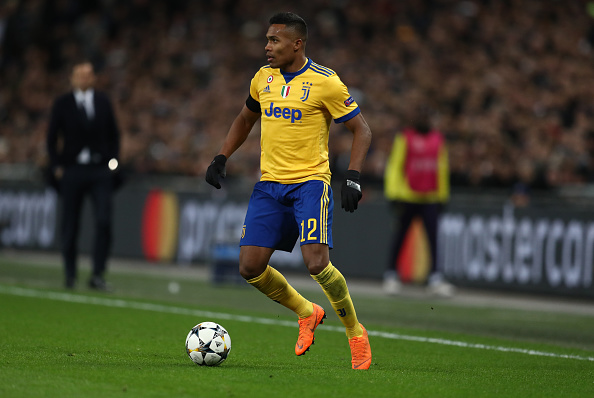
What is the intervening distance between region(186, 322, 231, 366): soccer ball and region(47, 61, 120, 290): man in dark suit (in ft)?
18.5

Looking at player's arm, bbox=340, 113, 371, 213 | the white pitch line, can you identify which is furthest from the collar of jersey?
the white pitch line

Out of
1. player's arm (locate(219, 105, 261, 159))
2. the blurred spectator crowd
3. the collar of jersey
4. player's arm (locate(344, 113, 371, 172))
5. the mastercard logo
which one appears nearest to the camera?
player's arm (locate(344, 113, 371, 172))

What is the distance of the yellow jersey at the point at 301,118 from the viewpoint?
6.47 meters

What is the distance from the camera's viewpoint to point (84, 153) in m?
11.6

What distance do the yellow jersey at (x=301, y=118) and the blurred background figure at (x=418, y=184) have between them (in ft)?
21.3

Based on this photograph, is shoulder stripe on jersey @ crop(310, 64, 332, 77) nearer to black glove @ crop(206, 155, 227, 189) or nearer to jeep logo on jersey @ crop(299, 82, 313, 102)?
jeep logo on jersey @ crop(299, 82, 313, 102)

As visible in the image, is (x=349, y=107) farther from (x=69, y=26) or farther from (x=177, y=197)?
(x=69, y=26)

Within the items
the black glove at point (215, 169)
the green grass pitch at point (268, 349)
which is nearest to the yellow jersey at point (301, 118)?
the black glove at point (215, 169)

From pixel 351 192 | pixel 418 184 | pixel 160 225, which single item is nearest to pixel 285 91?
pixel 351 192

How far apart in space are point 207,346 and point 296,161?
1333 millimetres

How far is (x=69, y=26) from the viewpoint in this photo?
85.5 ft

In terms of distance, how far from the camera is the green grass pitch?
17.6ft

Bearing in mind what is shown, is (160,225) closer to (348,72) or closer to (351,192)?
(348,72)

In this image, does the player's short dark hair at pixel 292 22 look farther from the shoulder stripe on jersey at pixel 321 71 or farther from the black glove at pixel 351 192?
the black glove at pixel 351 192
